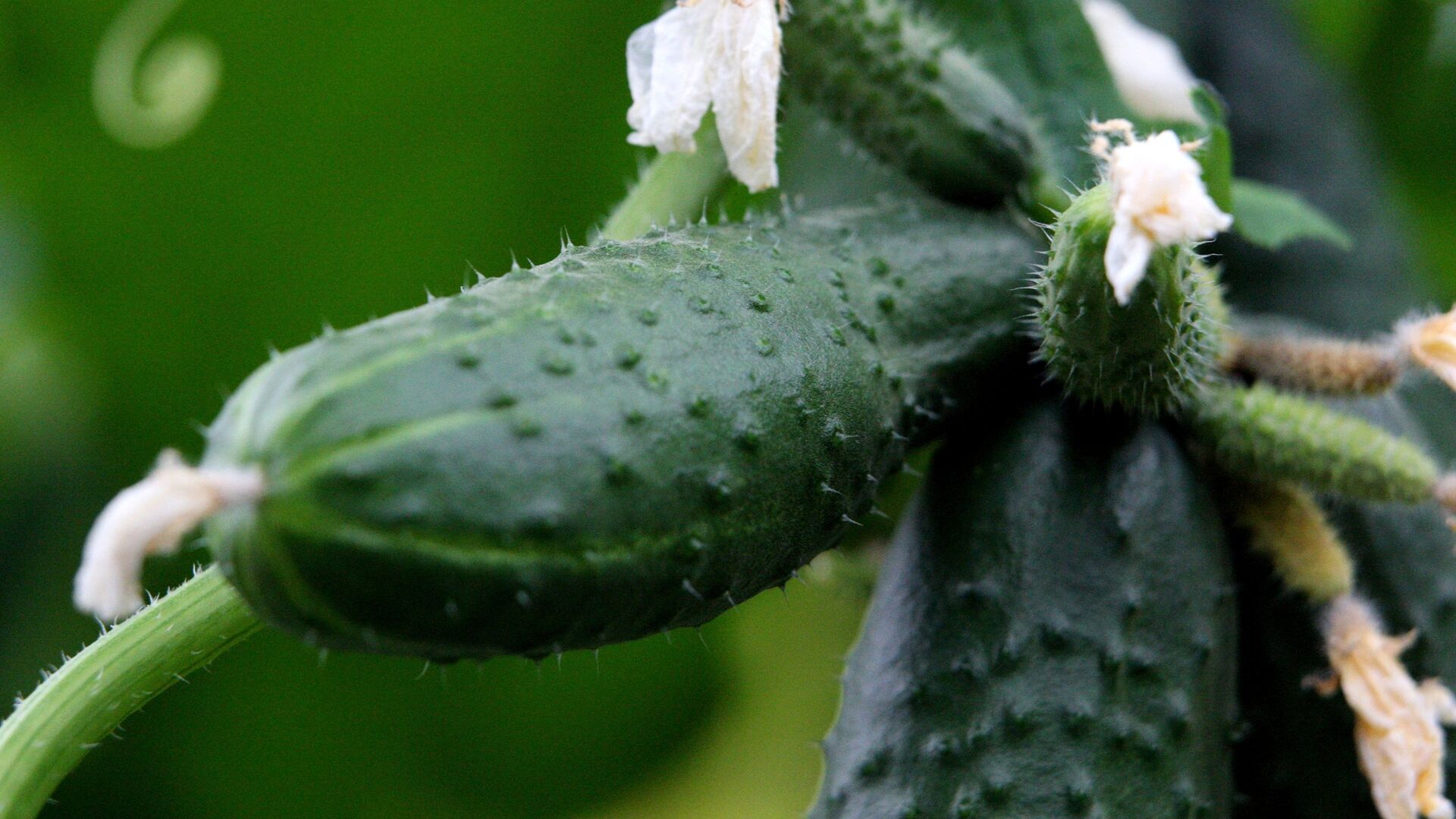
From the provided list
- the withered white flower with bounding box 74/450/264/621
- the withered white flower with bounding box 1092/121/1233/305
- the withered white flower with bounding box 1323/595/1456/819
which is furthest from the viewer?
the withered white flower with bounding box 1323/595/1456/819

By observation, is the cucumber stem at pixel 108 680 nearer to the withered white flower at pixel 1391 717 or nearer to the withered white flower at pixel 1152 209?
the withered white flower at pixel 1152 209

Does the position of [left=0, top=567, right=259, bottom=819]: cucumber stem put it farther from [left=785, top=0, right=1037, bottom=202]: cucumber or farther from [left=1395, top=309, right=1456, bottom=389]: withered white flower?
[left=1395, top=309, right=1456, bottom=389]: withered white flower

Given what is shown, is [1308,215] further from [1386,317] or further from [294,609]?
[294,609]

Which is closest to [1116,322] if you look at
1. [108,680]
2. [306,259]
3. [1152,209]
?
[1152,209]

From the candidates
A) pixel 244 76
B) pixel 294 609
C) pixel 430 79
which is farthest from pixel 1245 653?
pixel 244 76

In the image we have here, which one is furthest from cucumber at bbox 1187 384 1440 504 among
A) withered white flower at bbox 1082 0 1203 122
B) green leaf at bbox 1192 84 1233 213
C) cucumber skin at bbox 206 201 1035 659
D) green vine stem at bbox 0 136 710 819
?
green vine stem at bbox 0 136 710 819

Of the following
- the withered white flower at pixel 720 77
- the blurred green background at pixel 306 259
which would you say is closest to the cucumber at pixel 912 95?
the withered white flower at pixel 720 77

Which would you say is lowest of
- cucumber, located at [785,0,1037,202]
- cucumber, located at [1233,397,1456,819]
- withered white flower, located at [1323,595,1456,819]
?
cucumber, located at [1233,397,1456,819]
